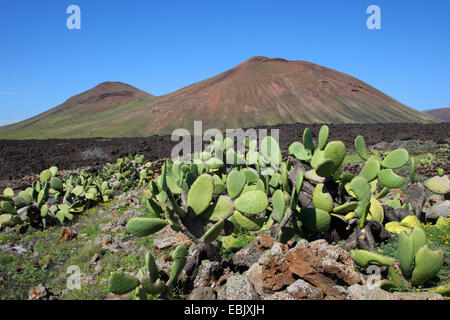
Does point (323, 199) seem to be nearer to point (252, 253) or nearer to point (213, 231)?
point (252, 253)

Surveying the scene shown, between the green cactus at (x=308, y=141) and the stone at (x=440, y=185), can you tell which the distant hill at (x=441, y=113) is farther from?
the green cactus at (x=308, y=141)

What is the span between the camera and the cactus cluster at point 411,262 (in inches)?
103

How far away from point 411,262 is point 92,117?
3896 inches

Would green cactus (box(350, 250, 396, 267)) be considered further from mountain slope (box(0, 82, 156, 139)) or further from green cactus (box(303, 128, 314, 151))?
mountain slope (box(0, 82, 156, 139))

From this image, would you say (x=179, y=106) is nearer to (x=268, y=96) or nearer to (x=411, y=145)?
(x=268, y=96)

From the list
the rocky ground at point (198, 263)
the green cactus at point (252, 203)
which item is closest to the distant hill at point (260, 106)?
the rocky ground at point (198, 263)

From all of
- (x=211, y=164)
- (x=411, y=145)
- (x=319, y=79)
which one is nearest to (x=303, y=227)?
(x=211, y=164)

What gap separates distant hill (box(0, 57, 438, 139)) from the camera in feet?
209

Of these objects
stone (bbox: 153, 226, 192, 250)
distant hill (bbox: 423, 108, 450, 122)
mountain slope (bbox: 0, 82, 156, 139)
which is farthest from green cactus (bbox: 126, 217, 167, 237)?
distant hill (bbox: 423, 108, 450, 122)

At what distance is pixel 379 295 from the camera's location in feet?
7.75

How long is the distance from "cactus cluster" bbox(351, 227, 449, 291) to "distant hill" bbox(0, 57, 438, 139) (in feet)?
187

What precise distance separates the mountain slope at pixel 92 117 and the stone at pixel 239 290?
5952 centimetres

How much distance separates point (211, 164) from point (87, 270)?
2.54m

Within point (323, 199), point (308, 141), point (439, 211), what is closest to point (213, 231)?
point (323, 199)
